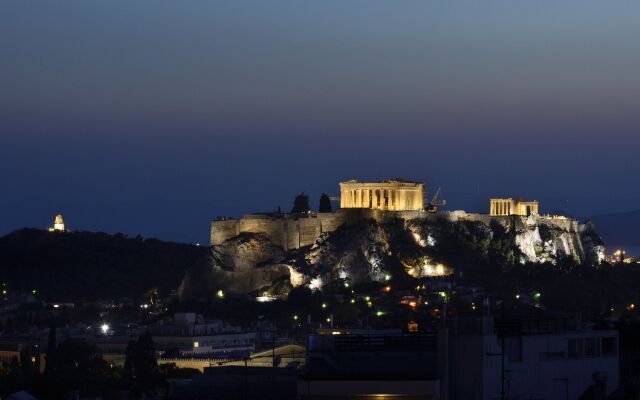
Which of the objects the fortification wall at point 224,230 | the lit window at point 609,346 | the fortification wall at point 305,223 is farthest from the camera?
the fortification wall at point 224,230

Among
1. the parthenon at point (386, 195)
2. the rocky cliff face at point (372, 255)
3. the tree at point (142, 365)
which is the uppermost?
the parthenon at point (386, 195)

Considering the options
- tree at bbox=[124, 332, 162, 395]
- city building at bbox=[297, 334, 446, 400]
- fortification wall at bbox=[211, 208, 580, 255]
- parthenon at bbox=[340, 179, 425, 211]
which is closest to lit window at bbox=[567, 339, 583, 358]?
city building at bbox=[297, 334, 446, 400]

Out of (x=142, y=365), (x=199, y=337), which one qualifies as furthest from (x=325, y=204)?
(x=142, y=365)

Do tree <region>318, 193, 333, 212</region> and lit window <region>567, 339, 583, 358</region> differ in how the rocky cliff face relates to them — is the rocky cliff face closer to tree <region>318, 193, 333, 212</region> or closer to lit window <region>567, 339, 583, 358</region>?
tree <region>318, 193, 333, 212</region>

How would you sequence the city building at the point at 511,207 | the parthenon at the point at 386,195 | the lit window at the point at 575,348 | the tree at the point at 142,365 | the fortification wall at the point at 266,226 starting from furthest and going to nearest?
the city building at the point at 511,207, the parthenon at the point at 386,195, the fortification wall at the point at 266,226, the tree at the point at 142,365, the lit window at the point at 575,348

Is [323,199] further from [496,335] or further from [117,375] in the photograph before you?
[496,335]

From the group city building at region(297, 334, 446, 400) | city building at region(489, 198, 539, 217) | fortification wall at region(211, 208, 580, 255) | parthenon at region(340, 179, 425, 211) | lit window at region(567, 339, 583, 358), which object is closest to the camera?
city building at region(297, 334, 446, 400)

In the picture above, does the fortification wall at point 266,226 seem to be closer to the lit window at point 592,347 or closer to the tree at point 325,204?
the tree at point 325,204

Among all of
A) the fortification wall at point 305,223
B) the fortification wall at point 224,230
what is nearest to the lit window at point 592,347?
the fortification wall at point 305,223
